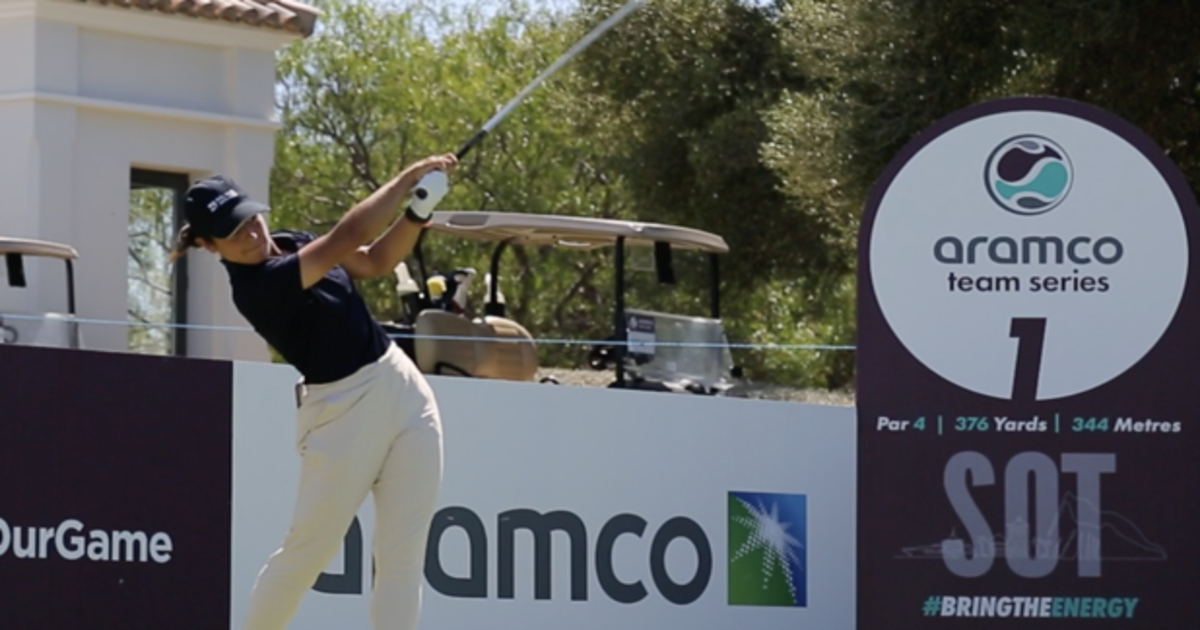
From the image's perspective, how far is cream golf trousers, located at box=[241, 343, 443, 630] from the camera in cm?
583

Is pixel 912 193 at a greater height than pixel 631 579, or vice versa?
pixel 912 193

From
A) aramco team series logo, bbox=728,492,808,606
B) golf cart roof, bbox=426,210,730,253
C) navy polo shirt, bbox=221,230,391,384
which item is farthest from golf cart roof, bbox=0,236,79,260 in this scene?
navy polo shirt, bbox=221,230,391,384

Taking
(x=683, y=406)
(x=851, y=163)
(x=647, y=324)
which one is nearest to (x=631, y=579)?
(x=683, y=406)

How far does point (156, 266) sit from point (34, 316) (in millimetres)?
3673

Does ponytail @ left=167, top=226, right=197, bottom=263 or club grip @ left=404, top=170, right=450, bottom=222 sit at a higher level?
club grip @ left=404, top=170, right=450, bottom=222

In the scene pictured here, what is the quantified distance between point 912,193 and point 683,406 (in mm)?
1493

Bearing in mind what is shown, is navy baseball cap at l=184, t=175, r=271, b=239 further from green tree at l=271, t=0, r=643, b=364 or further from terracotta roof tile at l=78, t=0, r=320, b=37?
green tree at l=271, t=0, r=643, b=364

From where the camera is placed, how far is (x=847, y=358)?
90.3 ft

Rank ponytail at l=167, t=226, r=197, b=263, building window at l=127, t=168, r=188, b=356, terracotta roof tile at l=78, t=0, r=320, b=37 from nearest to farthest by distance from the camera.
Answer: ponytail at l=167, t=226, r=197, b=263
terracotta roof tile at l=78, t=0, r=320, b=37
building window at l=127, t=168, r=188, b=356

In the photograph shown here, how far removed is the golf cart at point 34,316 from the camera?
1166 centimetres

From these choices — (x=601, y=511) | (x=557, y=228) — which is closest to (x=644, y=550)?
(x=601, y=511)

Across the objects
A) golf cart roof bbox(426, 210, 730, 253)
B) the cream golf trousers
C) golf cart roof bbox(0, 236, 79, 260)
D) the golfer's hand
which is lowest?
the cream golf trousers

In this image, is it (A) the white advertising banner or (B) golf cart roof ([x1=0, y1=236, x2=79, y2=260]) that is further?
(B) golf cart roof ([x1=0, y1=236, x2=79, y2=260])

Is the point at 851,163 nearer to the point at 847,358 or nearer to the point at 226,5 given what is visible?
the point at 226,5
